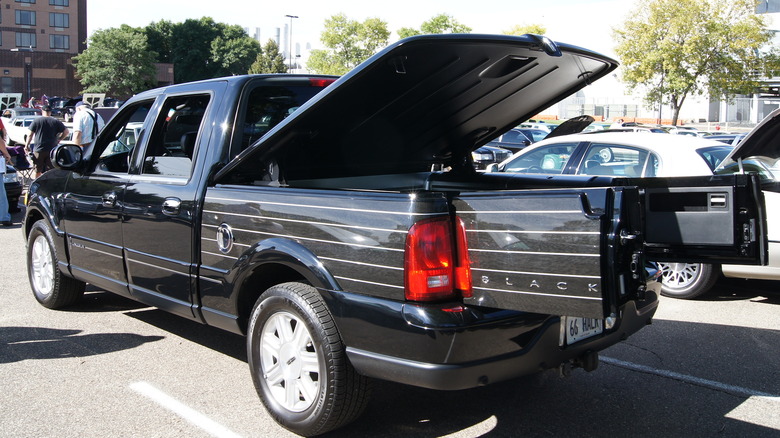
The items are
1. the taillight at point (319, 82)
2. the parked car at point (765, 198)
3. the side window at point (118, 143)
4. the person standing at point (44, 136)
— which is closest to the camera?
the taillight at point (319, 82)

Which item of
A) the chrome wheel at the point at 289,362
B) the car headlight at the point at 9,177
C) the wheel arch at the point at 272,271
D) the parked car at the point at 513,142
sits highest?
the parked car at the point at 513,142

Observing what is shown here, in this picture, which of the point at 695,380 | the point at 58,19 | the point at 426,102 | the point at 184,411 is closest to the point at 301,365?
the point at 184,411

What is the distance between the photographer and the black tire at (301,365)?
317cm

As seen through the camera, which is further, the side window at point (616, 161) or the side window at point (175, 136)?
the side window at point (616, 161)

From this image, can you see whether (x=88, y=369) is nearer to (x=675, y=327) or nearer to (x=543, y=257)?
(x=543, y=257)

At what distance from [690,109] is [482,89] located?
60647mm

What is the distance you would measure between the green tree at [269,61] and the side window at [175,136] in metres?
78.2

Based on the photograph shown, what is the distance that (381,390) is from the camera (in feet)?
13.5

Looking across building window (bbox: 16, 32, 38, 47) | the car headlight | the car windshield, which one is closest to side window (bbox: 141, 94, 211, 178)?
the car windshield

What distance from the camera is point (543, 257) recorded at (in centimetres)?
266

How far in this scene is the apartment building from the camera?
74562 mm

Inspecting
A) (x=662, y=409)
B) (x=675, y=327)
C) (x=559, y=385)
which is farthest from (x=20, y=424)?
(x=675, y=327)

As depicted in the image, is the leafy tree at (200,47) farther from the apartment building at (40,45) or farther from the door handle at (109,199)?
the door handle at (109,199)

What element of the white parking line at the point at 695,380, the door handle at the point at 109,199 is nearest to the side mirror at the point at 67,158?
the door handle at the point at 109,199
